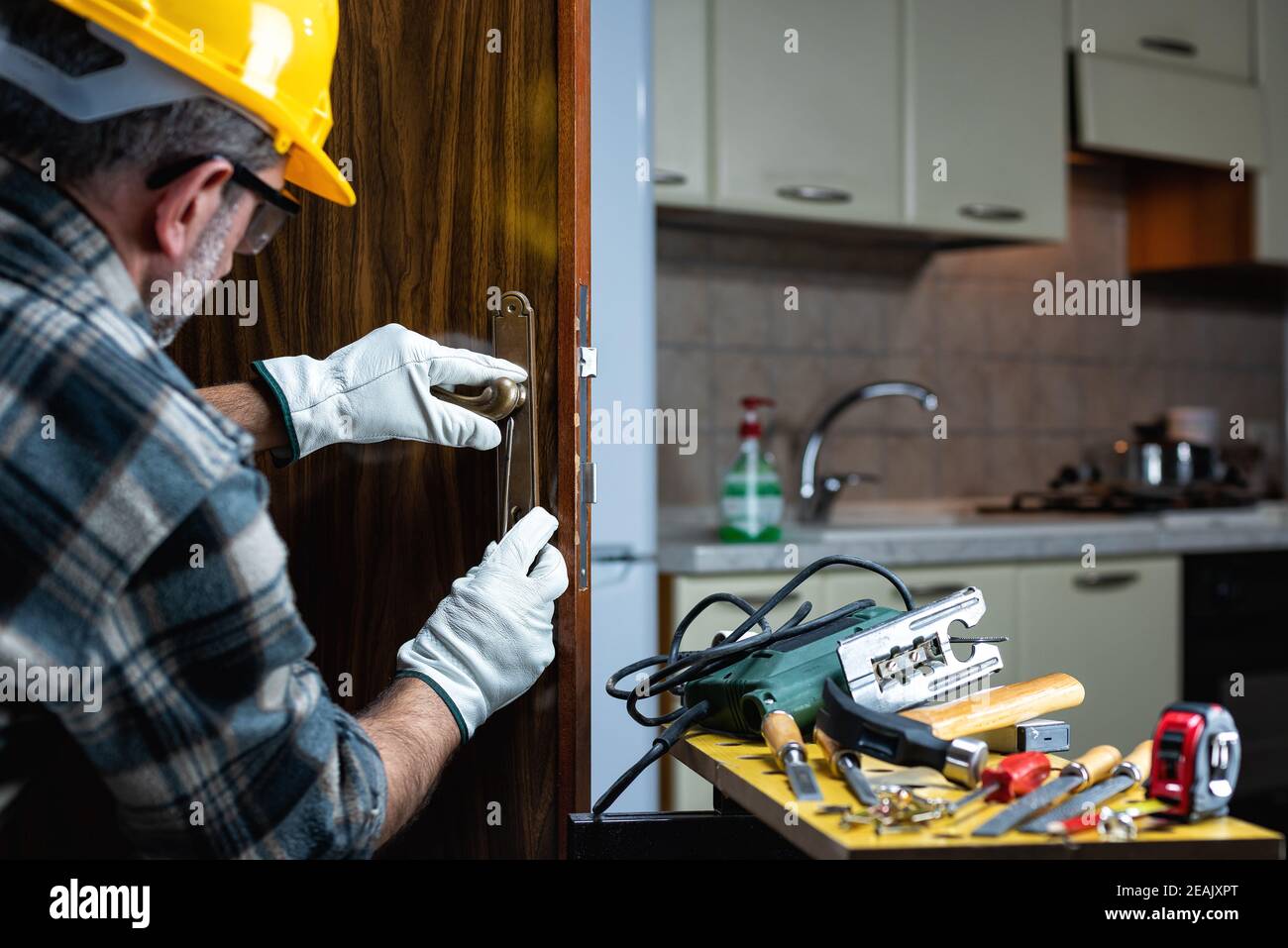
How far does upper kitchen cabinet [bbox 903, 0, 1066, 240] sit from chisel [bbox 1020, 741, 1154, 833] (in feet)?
5.63

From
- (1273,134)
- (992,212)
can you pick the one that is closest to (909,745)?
(992,212)

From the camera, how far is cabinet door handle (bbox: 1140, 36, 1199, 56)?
8.29 ft

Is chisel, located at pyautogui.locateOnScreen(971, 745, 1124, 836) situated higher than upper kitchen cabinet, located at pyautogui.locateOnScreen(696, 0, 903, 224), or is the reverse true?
upper kitchen cabinet, located at pyautogui.locateOnScreen(696, 0, 903, 224)

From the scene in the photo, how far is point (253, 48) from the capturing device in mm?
784

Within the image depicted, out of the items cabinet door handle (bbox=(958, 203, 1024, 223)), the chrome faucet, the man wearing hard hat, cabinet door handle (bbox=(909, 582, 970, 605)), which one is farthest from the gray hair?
cabinet door handle (bbox=(958, 203, 1024, 223))

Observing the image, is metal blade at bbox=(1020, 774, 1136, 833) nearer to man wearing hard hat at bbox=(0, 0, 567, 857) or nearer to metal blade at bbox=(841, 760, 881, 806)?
metal blade at bbox=(841, 760, 881, 806)

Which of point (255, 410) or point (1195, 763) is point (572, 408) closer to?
A: point (255, 410)

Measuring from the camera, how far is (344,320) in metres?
1.10

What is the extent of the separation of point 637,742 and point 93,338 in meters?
1.17

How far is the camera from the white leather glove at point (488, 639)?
930mm

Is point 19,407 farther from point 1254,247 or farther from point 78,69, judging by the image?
point 1254,247

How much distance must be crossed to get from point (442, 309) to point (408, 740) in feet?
1.40
